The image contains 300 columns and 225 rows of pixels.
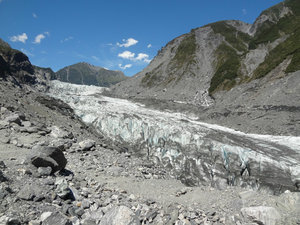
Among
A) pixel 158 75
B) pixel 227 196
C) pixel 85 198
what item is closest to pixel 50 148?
pixel 85 198

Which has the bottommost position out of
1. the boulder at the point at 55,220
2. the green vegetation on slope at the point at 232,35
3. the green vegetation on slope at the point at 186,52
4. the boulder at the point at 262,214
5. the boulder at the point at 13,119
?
the boulder at the point at 55,220

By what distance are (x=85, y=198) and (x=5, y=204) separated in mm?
2266

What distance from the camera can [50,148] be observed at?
7578 mm

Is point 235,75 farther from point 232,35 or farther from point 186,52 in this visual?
point 232,35

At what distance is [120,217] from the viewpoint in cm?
554

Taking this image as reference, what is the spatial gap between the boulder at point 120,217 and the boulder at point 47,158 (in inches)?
118

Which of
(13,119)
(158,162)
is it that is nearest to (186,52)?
(158,162)

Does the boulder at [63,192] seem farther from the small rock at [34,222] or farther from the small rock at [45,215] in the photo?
the small rock at [34,222]

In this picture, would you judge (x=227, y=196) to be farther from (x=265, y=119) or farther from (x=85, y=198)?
(x=265, y=119)

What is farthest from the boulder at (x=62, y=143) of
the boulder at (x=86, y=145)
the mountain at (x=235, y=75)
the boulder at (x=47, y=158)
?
the mountain at (x=235, y=75)

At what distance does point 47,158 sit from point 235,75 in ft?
142

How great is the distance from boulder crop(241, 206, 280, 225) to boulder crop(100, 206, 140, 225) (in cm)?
315

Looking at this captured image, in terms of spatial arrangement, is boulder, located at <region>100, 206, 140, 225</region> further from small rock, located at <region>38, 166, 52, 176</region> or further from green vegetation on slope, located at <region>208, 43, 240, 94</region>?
green vegetation on slope, located at <region>208, 43, 240, 94</region>

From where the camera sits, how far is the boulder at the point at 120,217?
5.47 m
